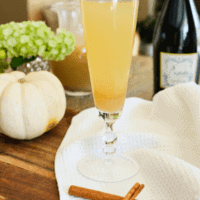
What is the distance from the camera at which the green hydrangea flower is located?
79 cm

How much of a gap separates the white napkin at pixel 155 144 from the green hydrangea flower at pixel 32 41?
0.64 feet

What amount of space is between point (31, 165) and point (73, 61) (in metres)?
0.43

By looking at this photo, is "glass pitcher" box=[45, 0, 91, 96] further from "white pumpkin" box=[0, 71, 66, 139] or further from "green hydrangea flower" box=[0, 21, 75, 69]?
"white pumpkin" box=[0, 71, 66, 139]

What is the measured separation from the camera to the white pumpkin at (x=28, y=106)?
667mm

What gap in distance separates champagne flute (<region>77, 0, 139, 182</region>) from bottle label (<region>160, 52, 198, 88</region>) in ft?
1.10

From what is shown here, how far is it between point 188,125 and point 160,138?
3.3 inches

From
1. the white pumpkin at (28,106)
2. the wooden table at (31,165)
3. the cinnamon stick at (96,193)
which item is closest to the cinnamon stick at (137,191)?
the cinnamon stick at (96,193)

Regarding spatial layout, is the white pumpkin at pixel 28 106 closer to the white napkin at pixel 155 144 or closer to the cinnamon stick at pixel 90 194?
the white napkin at pixel 155 144

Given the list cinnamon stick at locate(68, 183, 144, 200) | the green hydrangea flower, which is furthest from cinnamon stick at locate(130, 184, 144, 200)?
the green hydrangea flower

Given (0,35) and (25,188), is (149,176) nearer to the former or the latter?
(25,188)

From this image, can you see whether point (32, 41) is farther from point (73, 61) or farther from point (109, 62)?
point (109, 62)

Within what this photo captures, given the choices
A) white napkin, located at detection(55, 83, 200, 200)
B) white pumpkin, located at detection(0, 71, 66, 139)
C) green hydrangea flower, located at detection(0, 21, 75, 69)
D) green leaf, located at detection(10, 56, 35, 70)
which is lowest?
white napkin, located at detection(55, 83, 200, 200)

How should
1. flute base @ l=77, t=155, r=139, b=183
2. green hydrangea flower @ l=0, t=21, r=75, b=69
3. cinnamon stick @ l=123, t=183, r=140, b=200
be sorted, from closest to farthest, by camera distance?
cinnamon stick @ l=123, t=183, r=140, b=200
flute base @ l=77, t=155, r=139, b=183
green hydrangea flower @ l=0, t=21, r=75, b=69


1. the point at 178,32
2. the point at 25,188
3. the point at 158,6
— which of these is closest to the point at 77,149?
the point at 25,188
